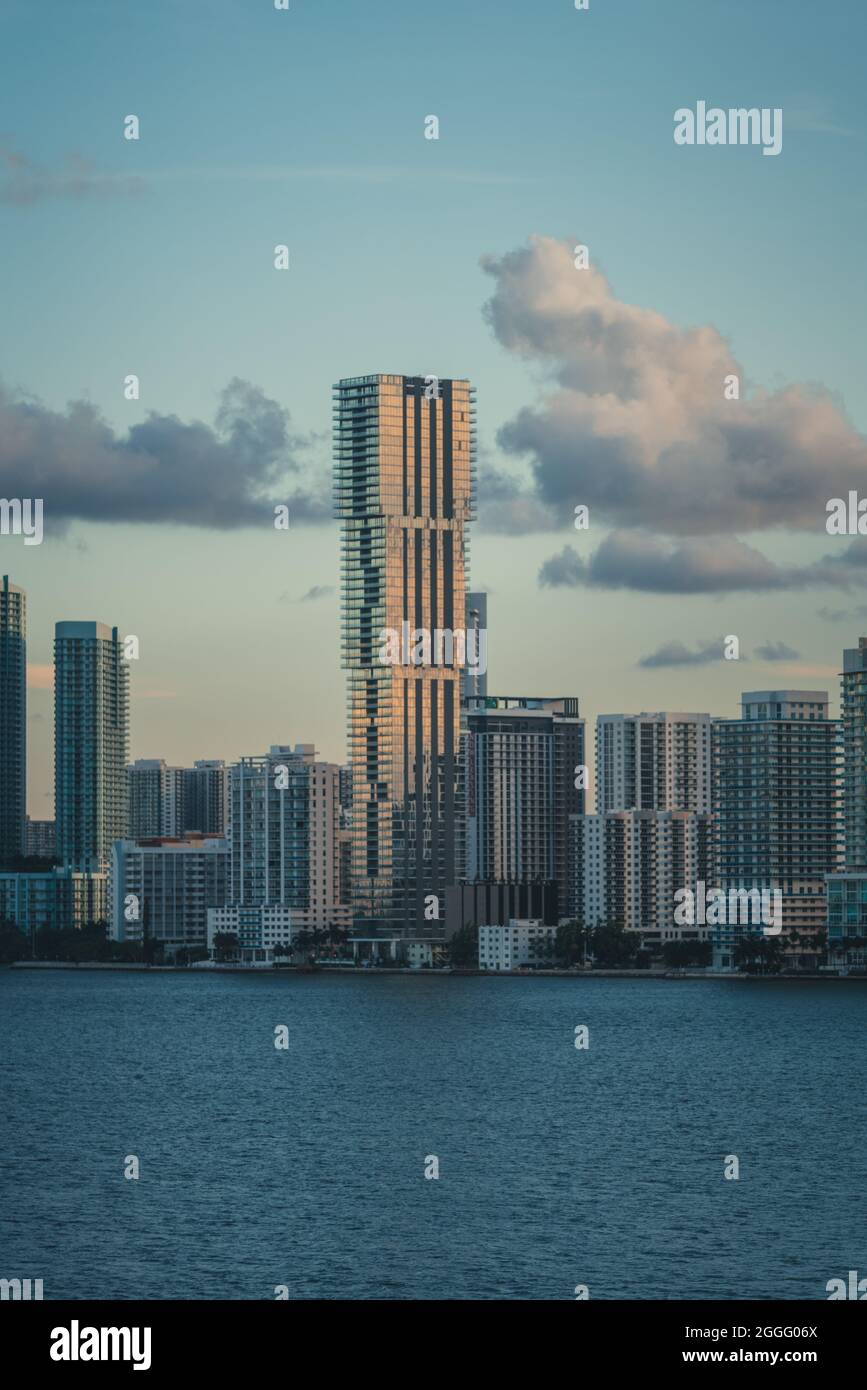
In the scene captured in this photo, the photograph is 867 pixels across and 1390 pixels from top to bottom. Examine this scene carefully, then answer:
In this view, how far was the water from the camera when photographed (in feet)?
146

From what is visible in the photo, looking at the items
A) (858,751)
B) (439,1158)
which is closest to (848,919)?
(858,751)

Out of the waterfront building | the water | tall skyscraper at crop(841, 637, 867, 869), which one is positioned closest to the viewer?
the water

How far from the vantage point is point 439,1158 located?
6331 centimetres

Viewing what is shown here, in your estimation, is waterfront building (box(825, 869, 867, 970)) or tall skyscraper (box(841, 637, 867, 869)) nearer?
waterfront building (box(825, 869, 867, 970))

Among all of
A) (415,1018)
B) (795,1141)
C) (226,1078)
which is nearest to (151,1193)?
(795,1141)

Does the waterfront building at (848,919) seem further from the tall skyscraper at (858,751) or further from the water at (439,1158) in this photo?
the water at (439,1158)

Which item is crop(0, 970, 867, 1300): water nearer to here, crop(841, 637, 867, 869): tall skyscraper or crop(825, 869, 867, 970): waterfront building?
crop(825, 869, 867, 970): waterfront building

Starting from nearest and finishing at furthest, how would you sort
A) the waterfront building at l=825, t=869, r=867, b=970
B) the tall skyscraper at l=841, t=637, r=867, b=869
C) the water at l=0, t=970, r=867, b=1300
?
1. the water at l=0, t=970, r=867, b=1300
2. the waterfront building at l=825, t=869, r=867, b=970
3. the tall skyscraper at l=841, t=637, r=867, b=869

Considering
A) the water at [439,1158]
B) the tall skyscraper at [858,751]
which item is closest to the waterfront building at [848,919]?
the tall skyscraper at [858,751]

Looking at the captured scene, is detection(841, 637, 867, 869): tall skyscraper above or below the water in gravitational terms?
above

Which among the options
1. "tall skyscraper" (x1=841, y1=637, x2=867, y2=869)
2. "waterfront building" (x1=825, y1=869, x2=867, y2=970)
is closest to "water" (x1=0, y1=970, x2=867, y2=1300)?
"waterfront building" (x1=825, y1=869, x2=867, y2=970)

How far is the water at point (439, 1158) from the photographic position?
44562mm

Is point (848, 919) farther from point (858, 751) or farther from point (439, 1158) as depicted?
point (439, 1158)
